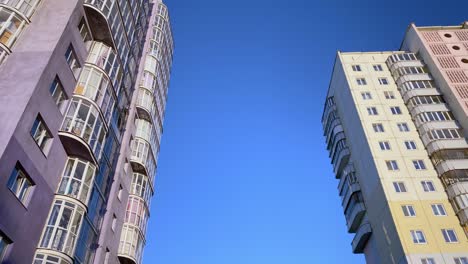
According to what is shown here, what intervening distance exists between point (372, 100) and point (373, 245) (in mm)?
17845

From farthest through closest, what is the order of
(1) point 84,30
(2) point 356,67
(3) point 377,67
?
1. (3) point 377,67
2. (2) point 356,67
3. (1) point 84,30

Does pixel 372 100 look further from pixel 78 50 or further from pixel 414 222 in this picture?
pixel 78 50

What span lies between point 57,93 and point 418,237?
3261 cm

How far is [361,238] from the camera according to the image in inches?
1745

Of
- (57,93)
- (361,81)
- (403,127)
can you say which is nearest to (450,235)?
(403,127)

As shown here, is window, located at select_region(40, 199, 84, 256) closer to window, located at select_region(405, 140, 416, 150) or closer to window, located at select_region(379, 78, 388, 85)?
window, located at select_region(405, 140, 416, 150)

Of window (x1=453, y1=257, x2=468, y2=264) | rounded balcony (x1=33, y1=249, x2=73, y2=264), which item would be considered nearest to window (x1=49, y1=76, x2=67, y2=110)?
rounded balcony (x1=33, y1=249, x2=73, y2=264)

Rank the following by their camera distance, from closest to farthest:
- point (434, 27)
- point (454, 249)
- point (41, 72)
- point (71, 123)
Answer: point (41, 72), point (71, 123), point (454, 249), point (434, 27)

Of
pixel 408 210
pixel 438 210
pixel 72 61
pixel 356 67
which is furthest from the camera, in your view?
pixel 356 67

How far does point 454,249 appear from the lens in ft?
115

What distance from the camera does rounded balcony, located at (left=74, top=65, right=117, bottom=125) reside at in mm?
25680

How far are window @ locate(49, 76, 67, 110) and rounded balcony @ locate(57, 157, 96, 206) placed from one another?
3570 millimetres

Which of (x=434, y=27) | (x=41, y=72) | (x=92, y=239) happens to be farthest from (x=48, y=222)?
(x=434, y=27)

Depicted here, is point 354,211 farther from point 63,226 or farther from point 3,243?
point 3,243
